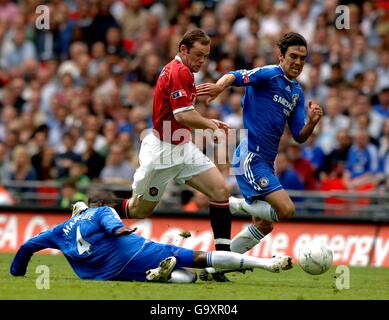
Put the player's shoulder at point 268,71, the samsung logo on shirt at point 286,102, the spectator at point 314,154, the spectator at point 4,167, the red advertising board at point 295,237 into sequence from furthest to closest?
1. the spectator at point 4,167
2. the spectator at point 314,154
3. the red advertising board at point 295,237
4. the samsung logo on shirt at point 286,102
5. the player's shoulder at point 268,71

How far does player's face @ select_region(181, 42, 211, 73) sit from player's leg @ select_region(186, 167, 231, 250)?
1.16 m

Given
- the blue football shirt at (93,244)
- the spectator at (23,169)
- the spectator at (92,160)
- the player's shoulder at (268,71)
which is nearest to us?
the blue football shirt at (93,244)

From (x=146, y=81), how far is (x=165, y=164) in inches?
329

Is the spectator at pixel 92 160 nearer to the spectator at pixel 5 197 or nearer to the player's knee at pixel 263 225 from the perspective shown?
the spectator at pixel 5 197

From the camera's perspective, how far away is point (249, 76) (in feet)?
39.8

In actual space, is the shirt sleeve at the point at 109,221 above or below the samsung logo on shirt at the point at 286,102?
below

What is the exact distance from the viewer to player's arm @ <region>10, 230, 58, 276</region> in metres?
11.1

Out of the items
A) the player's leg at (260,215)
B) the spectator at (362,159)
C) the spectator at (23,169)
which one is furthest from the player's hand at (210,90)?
the spectator at (23,169)

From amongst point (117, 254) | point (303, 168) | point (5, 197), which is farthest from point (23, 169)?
point (117, 254)

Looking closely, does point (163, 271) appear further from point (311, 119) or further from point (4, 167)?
point (4, 167)

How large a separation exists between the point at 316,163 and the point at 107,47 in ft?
18.8

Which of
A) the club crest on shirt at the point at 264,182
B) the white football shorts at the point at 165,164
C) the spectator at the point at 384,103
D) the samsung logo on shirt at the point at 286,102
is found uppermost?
the samsung logo on shirt at the point at 286,102

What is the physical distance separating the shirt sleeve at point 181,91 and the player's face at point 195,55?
0.71 feet

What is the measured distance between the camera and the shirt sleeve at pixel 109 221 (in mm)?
10617
